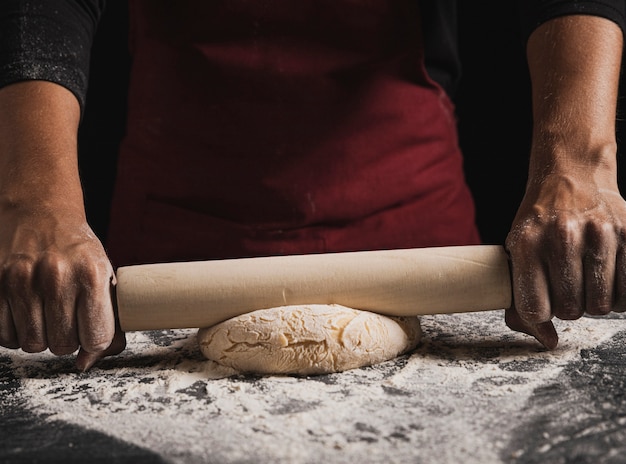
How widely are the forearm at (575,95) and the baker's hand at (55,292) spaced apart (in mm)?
946

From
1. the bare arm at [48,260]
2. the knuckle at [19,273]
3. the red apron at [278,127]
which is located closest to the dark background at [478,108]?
the red apron at [278,127]

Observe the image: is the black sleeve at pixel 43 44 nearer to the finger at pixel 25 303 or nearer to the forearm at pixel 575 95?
the finger at pixel 25 303

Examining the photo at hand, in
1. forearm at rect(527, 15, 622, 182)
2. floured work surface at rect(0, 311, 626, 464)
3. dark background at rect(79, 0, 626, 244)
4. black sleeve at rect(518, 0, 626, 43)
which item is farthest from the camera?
dark background at rect(79, 0, 626, 244)

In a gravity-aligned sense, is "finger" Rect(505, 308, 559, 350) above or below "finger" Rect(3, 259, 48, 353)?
below

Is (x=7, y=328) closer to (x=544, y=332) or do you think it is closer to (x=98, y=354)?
(x=98, y=354)

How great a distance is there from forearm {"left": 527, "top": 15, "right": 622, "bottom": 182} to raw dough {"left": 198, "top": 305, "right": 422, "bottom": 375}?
0.49m

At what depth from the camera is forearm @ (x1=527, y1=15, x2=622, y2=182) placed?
4.90 ft

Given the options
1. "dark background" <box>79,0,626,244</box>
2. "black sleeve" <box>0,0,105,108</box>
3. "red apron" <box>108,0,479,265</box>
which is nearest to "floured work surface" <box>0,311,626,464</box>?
"red apron" <box>108,0,479,265</box>

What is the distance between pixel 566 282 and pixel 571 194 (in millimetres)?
184

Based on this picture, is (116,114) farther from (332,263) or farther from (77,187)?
(332,263)

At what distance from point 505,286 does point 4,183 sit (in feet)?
3.60

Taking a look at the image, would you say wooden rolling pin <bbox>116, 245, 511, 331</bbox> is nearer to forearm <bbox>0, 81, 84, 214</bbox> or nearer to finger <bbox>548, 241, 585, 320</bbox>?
finger <bbox>548, 241, 585, 320</bbox>

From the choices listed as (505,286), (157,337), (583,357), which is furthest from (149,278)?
(583,357)

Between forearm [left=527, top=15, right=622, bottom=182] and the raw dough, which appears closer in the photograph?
the raw dough
